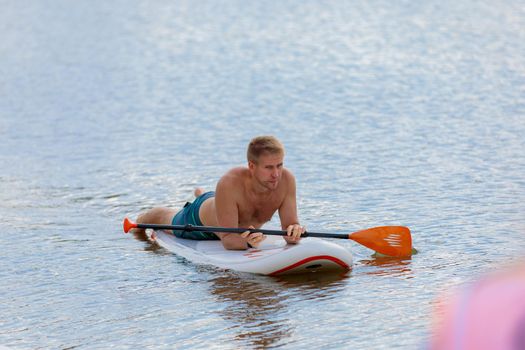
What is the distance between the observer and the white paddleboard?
21.5ft

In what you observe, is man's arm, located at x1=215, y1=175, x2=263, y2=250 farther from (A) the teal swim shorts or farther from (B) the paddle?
(A) the teal swim shorts

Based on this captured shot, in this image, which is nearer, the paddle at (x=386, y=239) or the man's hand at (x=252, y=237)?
the man's hand at (x=252, y=237)

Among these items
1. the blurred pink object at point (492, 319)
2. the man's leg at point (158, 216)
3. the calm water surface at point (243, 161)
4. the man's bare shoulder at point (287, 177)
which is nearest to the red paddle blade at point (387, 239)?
the calm water surface at point (243, 161)

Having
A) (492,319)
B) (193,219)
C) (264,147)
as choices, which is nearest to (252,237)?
(264,147)

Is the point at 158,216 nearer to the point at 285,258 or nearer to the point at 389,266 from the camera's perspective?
the point at 285,258

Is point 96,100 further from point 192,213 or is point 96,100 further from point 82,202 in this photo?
point 192,213

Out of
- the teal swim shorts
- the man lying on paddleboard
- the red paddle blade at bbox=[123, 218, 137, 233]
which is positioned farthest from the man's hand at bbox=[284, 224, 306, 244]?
the red paddle blade at bbox=[123, 218, 137, 233]

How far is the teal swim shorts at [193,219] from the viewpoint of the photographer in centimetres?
753

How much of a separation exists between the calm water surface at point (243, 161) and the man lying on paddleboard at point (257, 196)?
0.32m

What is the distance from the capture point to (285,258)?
21.6 ft

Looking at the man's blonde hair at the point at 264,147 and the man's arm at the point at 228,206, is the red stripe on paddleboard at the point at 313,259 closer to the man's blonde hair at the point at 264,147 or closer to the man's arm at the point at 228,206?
the man's arm at the point at 228,206

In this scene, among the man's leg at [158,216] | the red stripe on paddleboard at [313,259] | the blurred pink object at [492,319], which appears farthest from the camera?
the man's leg at [158,216]

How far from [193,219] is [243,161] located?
355cm

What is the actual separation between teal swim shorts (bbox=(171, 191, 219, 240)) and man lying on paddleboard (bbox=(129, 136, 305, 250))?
0.26m
